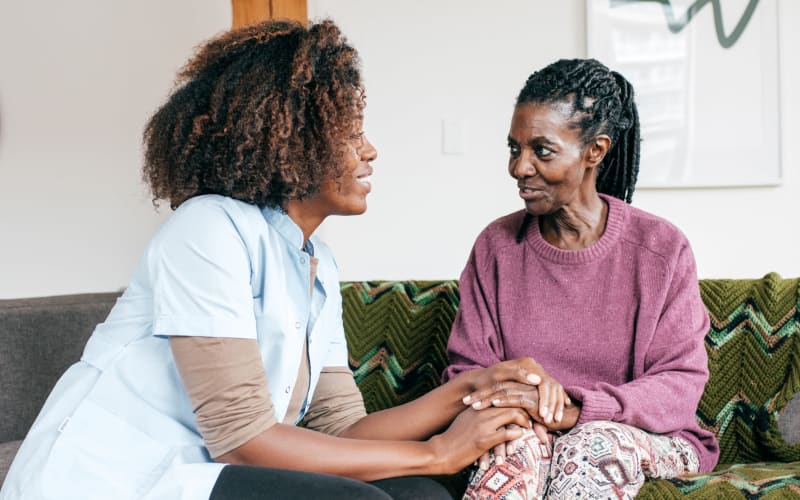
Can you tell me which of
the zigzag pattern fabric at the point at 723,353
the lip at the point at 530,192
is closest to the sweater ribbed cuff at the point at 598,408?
the zigzag pattern fabric at the point at 723,353

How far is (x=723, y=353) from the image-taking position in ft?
6.09

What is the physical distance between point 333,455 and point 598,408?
53cm

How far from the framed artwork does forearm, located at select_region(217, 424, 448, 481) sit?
2057 mm

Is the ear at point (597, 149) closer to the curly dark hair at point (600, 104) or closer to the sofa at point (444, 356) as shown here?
the curly dark hair at point (600, 104)

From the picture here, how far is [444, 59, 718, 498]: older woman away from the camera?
5.05ft

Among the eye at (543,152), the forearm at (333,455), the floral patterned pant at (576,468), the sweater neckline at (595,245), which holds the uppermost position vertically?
the eye at (543,152)

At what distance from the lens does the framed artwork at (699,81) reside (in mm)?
3037

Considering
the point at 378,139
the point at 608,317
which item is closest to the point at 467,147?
the point at 378,139

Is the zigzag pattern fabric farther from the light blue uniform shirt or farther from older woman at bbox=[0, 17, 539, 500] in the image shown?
the light blue uniform shirt

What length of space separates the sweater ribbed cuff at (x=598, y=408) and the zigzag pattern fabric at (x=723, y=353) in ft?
0.74

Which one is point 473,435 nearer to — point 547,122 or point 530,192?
point 530,192

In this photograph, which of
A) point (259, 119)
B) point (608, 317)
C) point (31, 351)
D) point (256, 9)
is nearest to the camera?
point (259, 119)

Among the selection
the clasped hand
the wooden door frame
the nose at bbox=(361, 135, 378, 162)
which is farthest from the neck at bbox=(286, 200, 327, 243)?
the wooden door frame

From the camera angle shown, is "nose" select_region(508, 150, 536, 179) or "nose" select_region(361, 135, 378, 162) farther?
"nose" select_region(508, 150, 536, 179)
